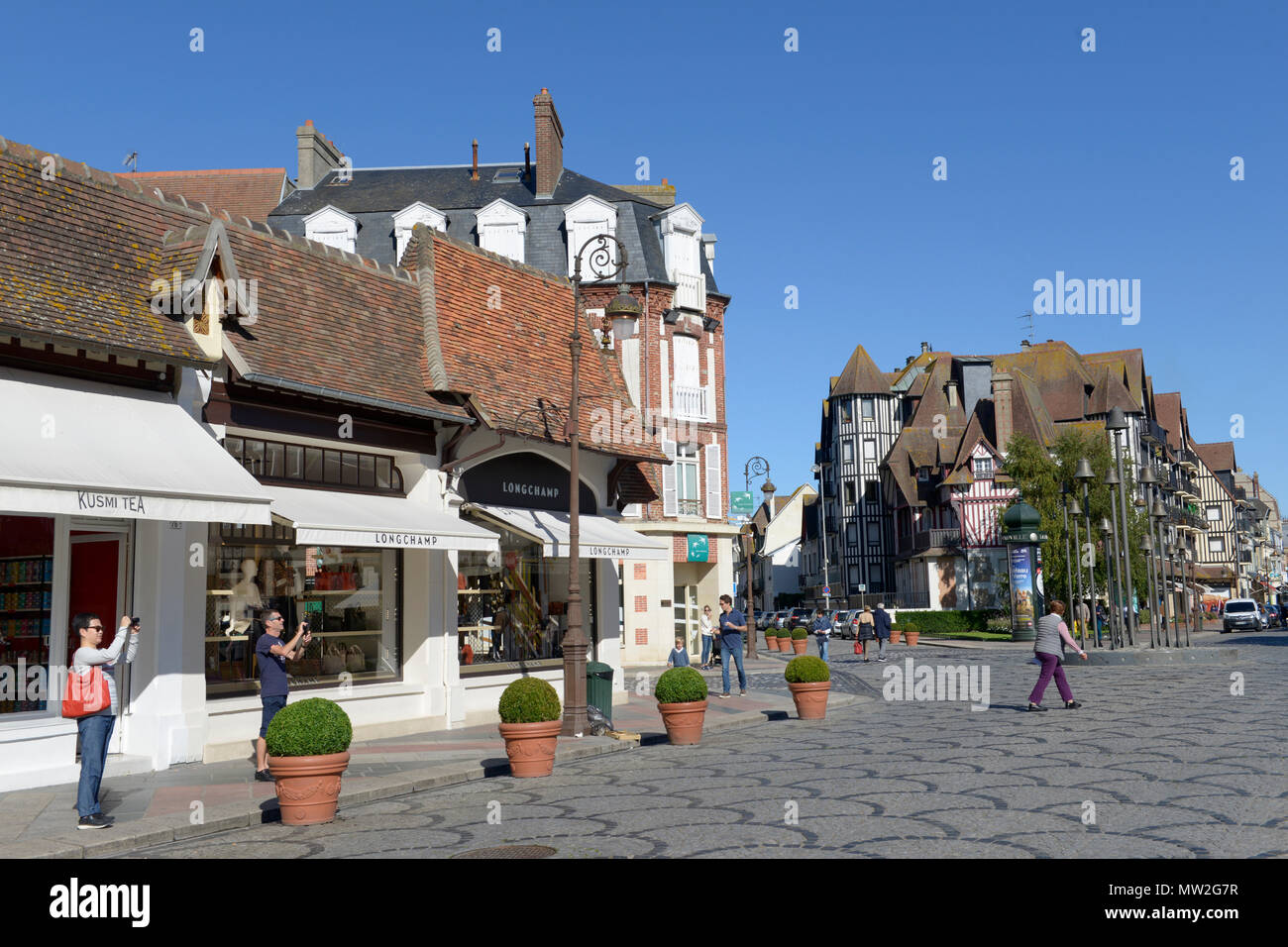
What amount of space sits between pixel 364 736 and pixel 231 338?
222 inches

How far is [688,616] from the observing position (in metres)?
41.2

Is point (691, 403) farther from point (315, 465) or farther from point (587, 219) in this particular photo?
point (315, 465)

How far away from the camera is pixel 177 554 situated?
13.9 m

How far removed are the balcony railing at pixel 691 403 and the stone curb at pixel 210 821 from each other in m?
25.9

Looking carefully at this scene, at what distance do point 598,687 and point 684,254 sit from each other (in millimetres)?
25605

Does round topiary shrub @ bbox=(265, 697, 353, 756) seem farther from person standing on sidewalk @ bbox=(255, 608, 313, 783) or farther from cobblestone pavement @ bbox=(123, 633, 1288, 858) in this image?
person standing on sidewalk @ bbox=(255, 608, 313, 783)

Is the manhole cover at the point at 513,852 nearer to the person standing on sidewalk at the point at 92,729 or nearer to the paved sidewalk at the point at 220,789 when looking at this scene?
the paved sidewalk at the point at 220,789

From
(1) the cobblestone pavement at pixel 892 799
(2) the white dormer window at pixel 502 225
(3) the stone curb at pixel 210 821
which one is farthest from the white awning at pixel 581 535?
(2) the white dormer window at pixel 502 225

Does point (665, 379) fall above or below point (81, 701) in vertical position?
above

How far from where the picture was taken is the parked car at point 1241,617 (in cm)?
5794

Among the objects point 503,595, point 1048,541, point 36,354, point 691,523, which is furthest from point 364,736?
point 1048,541
